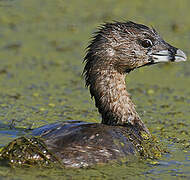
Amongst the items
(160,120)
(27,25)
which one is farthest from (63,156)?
(27,25)

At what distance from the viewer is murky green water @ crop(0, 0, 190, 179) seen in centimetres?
841

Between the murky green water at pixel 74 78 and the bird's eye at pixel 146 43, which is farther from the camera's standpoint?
the bird's eye at pixel 146 43

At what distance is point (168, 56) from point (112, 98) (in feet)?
3.88

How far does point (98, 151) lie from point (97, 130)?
411 mm

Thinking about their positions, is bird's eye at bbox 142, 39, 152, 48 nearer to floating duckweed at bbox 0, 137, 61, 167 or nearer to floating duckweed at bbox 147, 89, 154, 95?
floating duckweed at bbox 0, 137, 61, 167

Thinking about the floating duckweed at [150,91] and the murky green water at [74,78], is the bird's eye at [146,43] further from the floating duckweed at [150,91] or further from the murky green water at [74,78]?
the floating duckweed at [150,91]

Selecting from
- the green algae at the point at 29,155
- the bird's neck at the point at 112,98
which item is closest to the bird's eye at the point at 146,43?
the bird's neck at the point at 112,98

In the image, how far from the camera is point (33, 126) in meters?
10.5

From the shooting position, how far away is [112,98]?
9.47m

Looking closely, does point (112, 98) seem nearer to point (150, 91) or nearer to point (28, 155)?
point (28, 155)

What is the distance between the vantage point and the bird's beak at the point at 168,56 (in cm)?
967

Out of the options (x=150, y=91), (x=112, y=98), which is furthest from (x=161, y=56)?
(x=150, y=91)

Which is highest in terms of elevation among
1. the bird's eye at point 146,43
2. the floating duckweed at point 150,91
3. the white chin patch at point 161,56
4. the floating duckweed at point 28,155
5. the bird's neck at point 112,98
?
the bird's eye at point 146,43

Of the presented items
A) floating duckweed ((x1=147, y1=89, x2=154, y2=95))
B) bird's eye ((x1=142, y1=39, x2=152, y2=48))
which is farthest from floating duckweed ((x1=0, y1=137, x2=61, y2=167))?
floating duckweed ((x1=147, y1=89, x2=154, y2=95))
